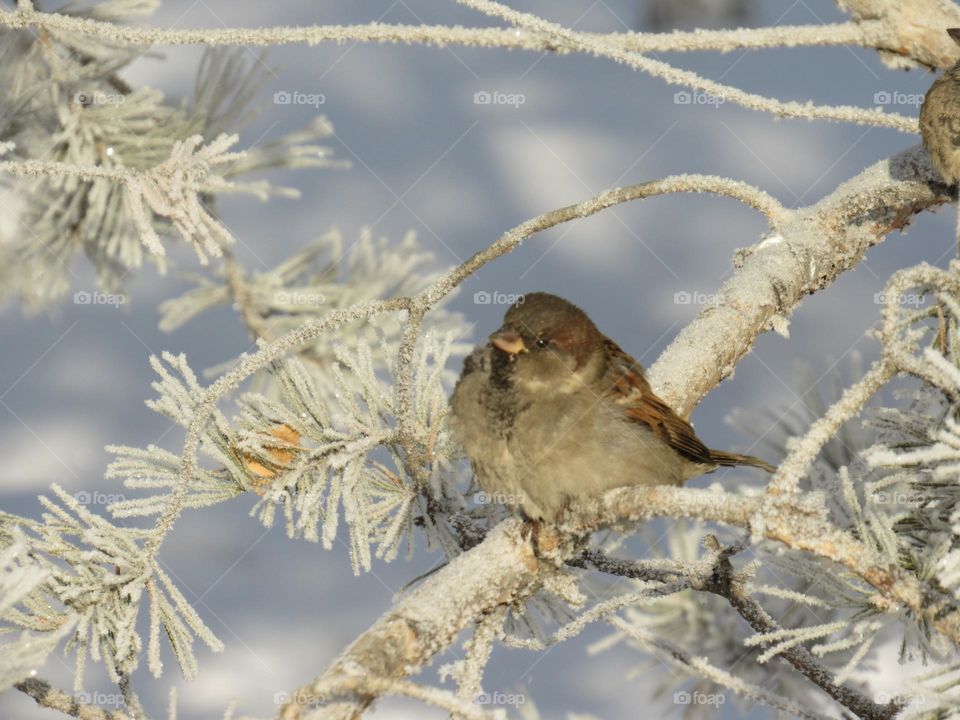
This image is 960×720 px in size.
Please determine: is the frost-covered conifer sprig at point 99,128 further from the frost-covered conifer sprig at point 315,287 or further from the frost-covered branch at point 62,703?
the frost-covered branch at point 62,703

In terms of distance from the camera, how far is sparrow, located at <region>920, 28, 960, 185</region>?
1796 mm

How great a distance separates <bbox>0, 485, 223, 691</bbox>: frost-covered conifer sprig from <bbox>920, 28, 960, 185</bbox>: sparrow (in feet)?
4.71

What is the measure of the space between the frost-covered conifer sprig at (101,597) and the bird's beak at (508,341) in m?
0.57

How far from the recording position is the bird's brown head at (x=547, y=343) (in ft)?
5.31

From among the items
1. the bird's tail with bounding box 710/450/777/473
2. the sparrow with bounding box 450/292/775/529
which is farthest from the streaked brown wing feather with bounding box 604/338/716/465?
the bird's tail with bounding box 710/450/777/473

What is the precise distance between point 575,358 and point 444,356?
0.75 ft

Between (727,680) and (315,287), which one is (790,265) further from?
(315,287)

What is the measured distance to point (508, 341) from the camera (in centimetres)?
160

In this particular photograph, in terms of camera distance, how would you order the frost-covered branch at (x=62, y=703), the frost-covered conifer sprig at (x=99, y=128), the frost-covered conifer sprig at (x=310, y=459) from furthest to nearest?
the frost-covered conifer sprig at (x=99, y=128) < the frost-covered conifer sprig at (x=310, y=459) < the frost-covered branch at (x=62, y=703)

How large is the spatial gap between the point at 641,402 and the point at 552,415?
6.5 inches

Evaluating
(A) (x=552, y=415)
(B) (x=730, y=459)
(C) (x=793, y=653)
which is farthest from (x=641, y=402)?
(C) (x=793, y=653)

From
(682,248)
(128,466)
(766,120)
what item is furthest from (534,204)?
(128,466)

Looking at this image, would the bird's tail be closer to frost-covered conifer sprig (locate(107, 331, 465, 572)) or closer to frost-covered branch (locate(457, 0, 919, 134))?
frost-covered conifer sprig (locate(107, 331, 465, 572))

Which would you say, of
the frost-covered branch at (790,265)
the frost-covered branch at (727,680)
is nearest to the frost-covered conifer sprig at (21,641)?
the frost-covered branch at (727,680)
